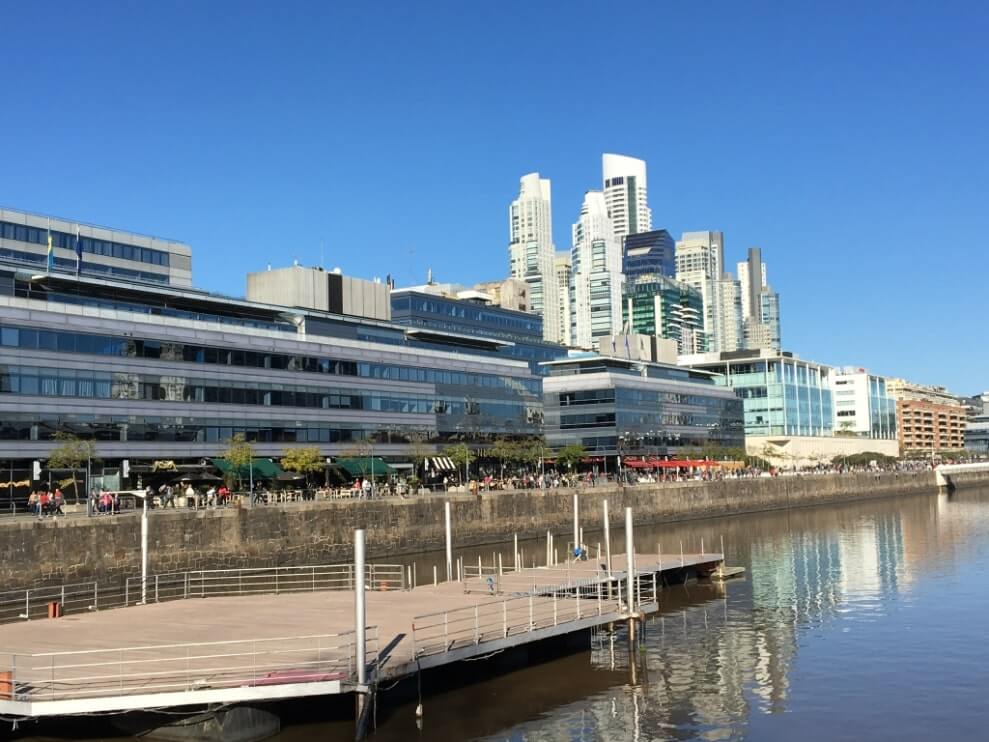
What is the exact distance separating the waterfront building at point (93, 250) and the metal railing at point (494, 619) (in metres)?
73.7

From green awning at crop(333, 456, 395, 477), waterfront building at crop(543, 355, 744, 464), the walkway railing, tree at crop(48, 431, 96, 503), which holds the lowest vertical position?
the walkway railing

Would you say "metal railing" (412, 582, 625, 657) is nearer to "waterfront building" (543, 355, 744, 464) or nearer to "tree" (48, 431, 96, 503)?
"tree" (48, 431, 96, 503)

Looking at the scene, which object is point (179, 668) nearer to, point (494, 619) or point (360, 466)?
point (494, 619)

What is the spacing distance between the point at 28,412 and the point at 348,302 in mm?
42500

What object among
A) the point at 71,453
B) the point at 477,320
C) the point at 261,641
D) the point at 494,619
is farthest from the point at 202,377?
the point at 477,320

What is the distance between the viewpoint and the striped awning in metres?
109


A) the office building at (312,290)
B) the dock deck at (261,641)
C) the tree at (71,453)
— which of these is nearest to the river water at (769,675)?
the dock deck at (261,641)

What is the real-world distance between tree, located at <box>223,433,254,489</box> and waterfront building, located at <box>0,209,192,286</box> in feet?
90.4

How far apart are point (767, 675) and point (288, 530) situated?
40041 millimetres

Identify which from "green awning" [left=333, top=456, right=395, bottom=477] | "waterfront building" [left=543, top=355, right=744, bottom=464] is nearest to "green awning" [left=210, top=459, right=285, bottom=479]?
"green awning" [left=333, top=456, right=395, bottom=477]

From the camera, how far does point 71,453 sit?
233ft

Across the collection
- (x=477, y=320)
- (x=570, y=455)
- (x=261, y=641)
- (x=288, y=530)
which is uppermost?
(x=477, y=320)

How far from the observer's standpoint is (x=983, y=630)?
152ft

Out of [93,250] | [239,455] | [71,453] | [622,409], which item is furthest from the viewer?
[622,409]
